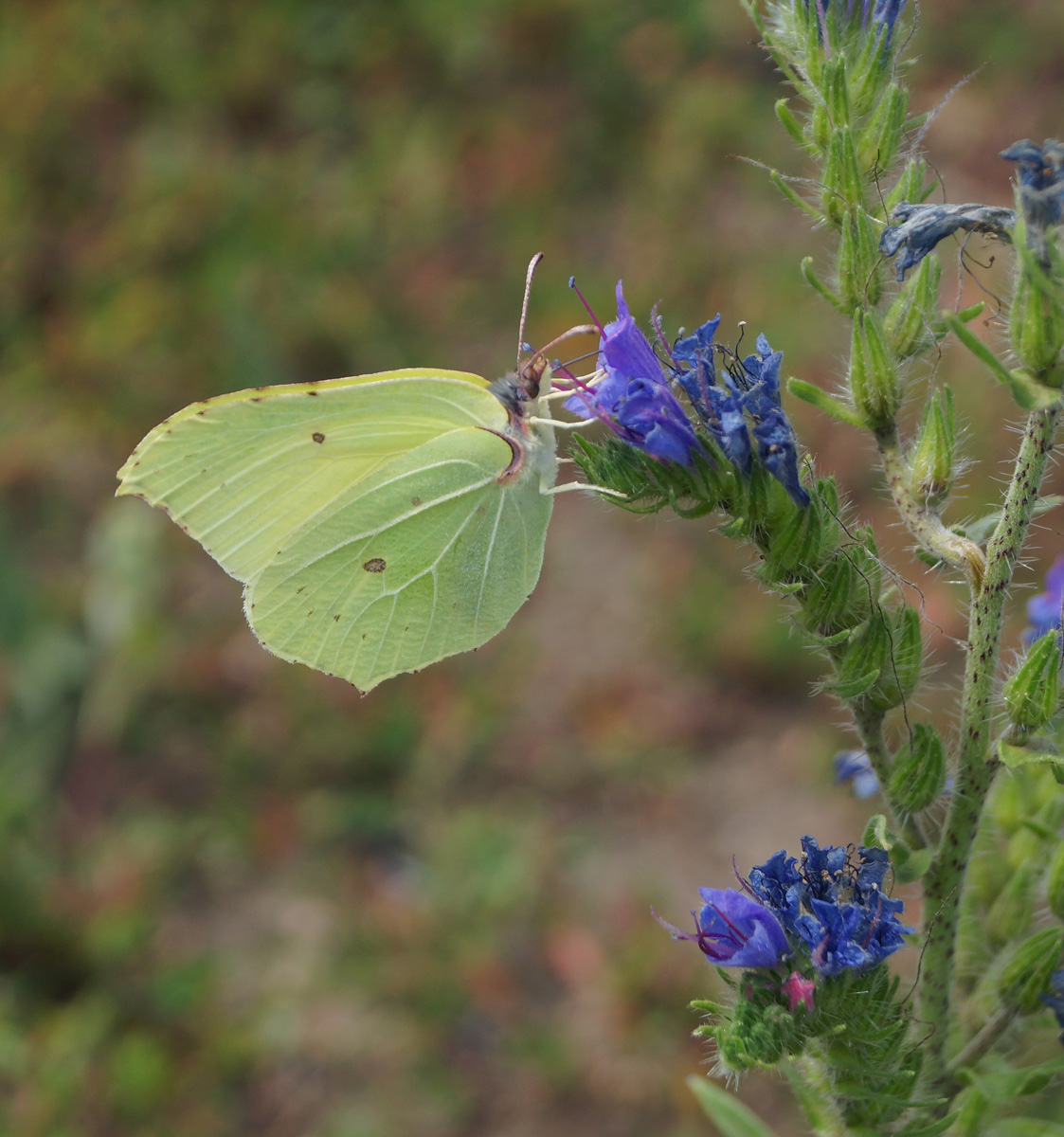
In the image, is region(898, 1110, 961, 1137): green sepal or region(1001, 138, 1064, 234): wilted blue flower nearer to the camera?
region(1001, 138, 1064, 234): wilted blue flower

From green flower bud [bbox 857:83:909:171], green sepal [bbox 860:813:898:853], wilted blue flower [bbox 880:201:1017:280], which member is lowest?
green sepal [bbox 860:813:898:853]

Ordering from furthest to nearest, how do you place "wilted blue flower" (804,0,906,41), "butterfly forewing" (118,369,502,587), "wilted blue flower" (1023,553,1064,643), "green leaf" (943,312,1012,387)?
"butterfly forewing" (118,369,502,587) → "wilted blue flower" (1023,553,1064,643) → "wilted blue flower" (804,0,906,41) → "green leaf" (943,312,1012,387)

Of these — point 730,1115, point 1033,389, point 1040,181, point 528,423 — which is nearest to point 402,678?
point 528,423

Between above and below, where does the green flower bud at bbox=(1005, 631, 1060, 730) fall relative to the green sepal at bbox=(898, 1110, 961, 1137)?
above

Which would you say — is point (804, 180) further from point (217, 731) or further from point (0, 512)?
point (0, 512)

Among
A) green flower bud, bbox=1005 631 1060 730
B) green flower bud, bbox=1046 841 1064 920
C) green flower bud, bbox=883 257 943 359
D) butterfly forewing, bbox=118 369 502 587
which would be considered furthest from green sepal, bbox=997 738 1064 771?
butterfly forewing, bbox=118 369 502 587

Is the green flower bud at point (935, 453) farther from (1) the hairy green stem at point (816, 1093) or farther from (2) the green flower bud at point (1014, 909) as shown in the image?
(1) the hairy green stem at point (816, 1093)

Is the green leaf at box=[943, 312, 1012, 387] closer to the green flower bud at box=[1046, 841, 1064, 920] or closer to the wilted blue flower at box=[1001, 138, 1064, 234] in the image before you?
the wilted blue flower at box=[1001, 138, 1064, 234]
